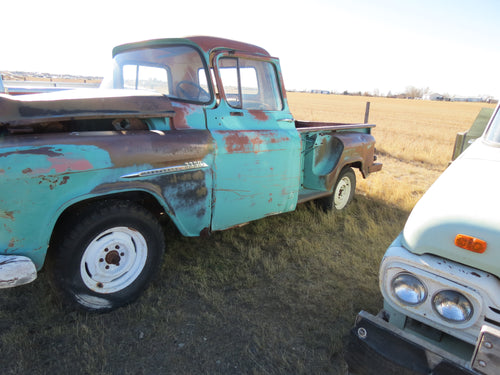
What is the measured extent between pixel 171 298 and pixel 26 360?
3.42 ft

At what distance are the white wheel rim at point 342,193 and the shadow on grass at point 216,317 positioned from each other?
1101mm

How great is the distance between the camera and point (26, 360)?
84.6 inches

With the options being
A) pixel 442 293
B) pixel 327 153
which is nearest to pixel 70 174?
pixel 442 293

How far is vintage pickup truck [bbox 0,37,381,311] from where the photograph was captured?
213 centimetres

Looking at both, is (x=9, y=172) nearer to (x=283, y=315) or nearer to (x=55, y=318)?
(x=55, y=318)

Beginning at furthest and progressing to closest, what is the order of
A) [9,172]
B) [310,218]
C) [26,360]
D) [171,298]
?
1. [310,218]
2. [171,298]
3. [26,360]
4. [9,172]

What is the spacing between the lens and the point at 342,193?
5.03 metres

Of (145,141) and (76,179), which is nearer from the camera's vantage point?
(76,179)

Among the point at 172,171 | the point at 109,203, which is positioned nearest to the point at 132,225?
the point at 109,203

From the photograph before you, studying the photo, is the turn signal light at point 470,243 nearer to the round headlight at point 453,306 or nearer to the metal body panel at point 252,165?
the round headlight at point 453,306

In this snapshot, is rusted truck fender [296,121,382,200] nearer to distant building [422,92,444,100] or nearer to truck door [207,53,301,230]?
truck door [207,53,301,230]

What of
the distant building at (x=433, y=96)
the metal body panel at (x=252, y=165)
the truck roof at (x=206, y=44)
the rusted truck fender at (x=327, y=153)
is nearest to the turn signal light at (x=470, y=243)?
the metal body panel at (x=252, y=165)

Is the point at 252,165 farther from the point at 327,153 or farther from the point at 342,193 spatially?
the point at 342,193

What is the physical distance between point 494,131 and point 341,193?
2555 millimetres
